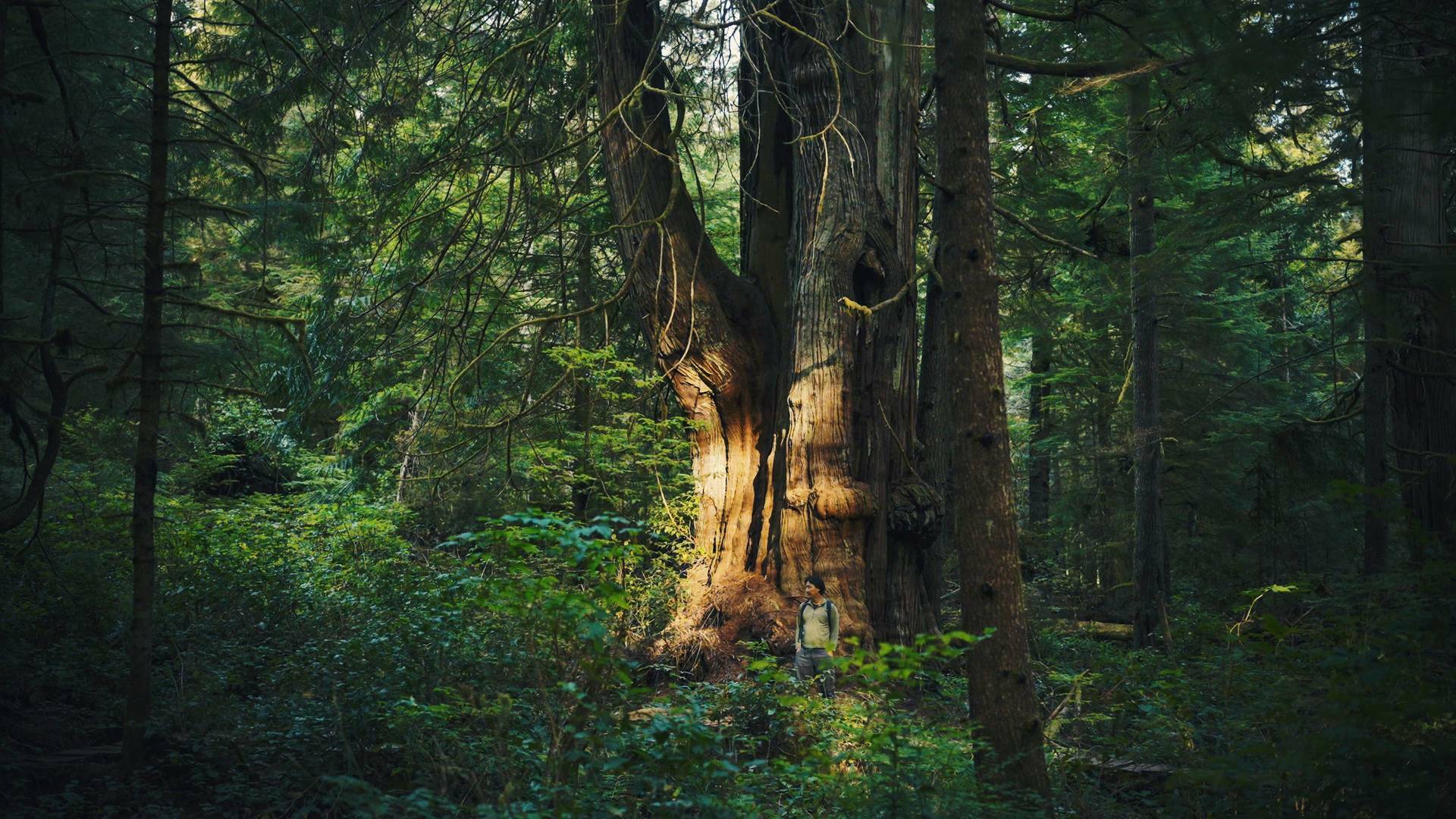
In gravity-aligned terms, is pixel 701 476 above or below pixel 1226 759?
above

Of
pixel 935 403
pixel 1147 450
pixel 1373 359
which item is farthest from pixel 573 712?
pixel 1147 450

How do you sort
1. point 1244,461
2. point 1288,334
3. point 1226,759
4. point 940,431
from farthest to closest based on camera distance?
1. point 1288,334
2. point 1244,461
3. point 940,431
4. point 1226,759

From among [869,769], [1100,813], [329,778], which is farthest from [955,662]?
[329,778]

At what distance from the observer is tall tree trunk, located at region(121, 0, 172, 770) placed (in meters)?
6.30

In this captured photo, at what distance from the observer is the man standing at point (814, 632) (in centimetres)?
796

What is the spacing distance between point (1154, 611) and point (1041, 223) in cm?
602

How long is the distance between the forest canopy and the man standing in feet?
0.38

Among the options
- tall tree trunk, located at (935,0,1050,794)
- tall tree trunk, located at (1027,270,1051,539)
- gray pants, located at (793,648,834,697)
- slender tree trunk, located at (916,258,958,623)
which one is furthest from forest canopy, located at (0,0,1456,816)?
tall tree trunk, located at (1027,270,1051,539)

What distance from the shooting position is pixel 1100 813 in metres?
6.09

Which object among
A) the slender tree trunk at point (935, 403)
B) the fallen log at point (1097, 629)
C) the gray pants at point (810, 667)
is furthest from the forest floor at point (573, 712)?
the fallen log at point (1097, 629)

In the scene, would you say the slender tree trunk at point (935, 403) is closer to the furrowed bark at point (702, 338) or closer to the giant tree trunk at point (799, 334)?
the giant tree trunk at point (799, 334)

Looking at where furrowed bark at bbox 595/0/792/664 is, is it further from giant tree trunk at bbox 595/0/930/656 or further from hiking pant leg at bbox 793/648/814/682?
hiking pant leg at bbox 793/648/814/682

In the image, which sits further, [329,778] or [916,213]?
[916,213]

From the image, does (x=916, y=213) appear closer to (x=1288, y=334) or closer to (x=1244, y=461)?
(x=1244, y=461)
